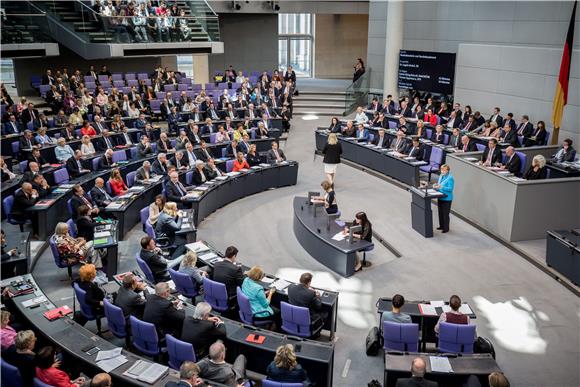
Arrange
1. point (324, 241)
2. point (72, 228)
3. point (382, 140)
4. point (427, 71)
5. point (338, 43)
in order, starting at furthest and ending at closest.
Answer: point (338, 43)
point (427, 71)
point (382, 140)
point (324, 241)
point (72, 228)

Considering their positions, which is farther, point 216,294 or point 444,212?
point 444,212

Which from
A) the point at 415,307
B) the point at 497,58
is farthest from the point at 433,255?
the point at 497,58

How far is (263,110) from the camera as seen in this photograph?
66.3 ft

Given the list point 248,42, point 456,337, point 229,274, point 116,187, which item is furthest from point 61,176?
point 248,42

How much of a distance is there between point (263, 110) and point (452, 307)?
1436 cm

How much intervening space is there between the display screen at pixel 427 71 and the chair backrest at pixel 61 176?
14.1 metres

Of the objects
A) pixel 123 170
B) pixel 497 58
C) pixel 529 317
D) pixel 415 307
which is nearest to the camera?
pixel 415 307

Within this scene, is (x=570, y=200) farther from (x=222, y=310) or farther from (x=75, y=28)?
(x=75, y=28)

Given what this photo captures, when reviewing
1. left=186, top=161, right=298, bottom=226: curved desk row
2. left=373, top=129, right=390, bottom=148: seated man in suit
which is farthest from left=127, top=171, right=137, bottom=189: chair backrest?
left=373, top=129, right=390, bottom=148: seated man in suit

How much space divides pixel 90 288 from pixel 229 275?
6.33ft

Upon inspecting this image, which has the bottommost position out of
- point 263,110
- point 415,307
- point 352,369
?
point 352,369

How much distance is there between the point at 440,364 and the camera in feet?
20.5

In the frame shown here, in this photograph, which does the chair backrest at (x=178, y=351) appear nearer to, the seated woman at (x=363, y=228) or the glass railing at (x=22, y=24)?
the seated woman at (x=363, y=228)

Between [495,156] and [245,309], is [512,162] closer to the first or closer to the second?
[495,156]
